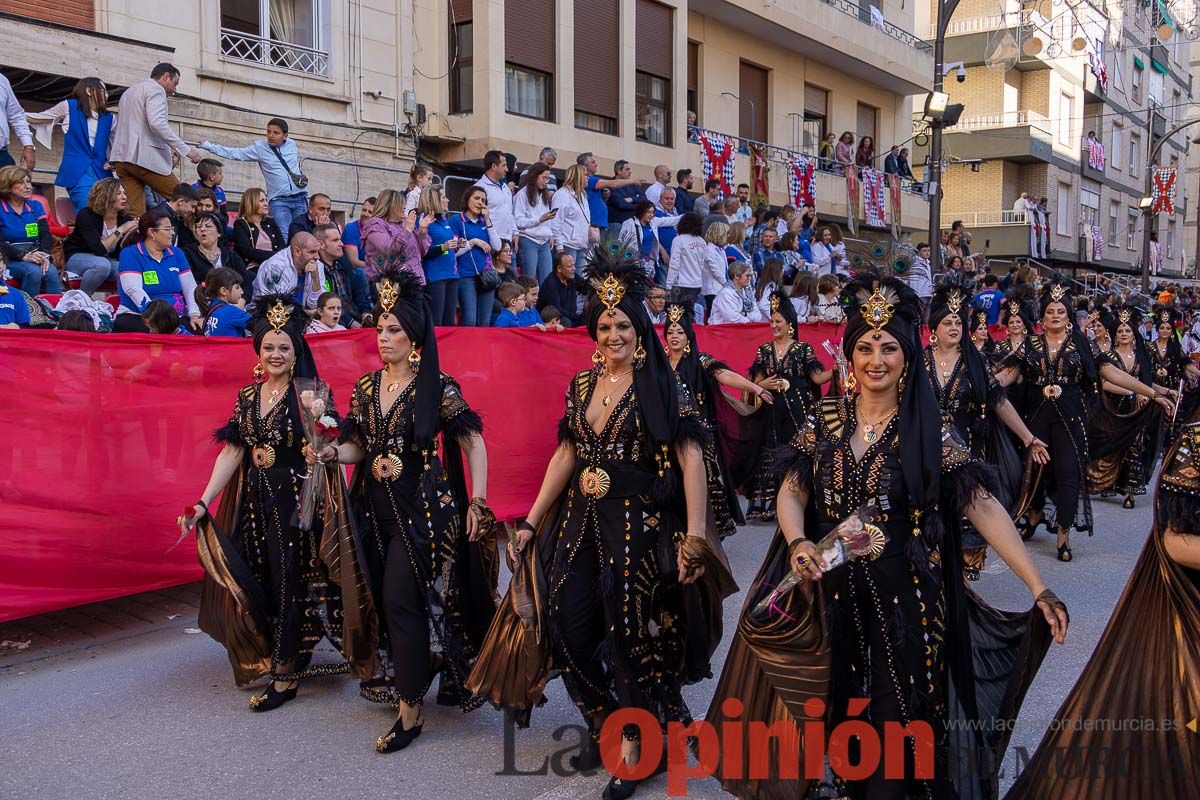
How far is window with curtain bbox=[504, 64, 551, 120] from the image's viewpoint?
16.2 metres

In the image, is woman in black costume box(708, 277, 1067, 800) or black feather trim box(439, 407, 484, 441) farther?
black feather trim box(439, 407, 484, 441)

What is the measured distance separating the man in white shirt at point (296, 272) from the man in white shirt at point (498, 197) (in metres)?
2.46

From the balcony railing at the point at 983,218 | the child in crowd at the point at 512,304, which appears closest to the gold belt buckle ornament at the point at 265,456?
the child in crowd at the point at 512,304

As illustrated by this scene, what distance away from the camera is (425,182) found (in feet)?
36.1

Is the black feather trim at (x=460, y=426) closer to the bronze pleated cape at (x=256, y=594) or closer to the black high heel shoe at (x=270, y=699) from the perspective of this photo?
the bronze pleated cape at (x=256, y=594)

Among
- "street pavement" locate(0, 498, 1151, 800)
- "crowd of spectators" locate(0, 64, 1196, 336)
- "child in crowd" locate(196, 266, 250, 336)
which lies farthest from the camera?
"crowd of spectators" locate(0, 64, 1196, 336)

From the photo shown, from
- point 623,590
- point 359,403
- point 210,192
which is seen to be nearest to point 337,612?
point 359,403

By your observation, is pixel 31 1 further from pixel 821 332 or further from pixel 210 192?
pixel 821 332

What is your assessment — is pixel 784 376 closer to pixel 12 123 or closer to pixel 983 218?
pixel 12 123

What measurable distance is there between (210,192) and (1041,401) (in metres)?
7.10

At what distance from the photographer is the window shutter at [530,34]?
1594 centimetres

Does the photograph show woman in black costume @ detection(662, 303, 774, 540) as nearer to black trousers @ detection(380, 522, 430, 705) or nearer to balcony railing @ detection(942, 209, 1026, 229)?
black trousers @ detection(380, 522, 430, 705)

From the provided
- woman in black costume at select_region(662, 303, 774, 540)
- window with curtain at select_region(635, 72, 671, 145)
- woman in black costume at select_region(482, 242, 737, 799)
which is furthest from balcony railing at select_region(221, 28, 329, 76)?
woman in black costume at select_region(482, 242, 737, 799)

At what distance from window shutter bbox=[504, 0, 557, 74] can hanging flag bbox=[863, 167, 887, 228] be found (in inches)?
388
